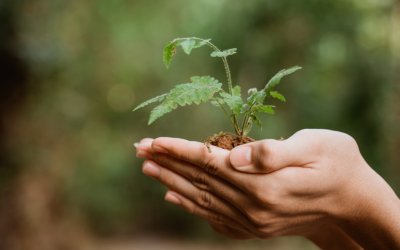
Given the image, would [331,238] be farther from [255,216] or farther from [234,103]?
[234,103]

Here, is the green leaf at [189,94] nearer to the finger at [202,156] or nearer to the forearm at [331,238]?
the finger at [202,156]

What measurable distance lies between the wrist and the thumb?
412mm

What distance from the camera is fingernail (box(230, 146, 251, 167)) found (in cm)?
117

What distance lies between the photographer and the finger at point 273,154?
1105 mm

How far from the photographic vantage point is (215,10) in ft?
18.2

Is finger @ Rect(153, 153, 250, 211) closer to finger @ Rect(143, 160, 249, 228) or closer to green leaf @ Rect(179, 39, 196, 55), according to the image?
finger @ Rect(143, 160, 249, 228)

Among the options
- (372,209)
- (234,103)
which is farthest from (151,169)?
(372,209)

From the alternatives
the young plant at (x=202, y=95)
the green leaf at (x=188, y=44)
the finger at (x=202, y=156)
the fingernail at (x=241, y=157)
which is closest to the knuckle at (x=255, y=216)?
the finger at (x=202, y=156)

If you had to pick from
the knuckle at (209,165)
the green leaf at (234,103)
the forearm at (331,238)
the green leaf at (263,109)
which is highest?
the green leaf at (234,103)

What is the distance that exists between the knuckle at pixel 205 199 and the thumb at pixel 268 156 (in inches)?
15.8

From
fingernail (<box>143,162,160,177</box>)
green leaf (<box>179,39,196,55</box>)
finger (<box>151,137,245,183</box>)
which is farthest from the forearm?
green leaf (<box>179,39,196,55</box>)

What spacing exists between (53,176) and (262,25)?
536 cm

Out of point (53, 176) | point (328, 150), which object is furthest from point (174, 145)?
point (53, 176)

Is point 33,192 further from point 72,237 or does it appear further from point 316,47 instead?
point 316,47
